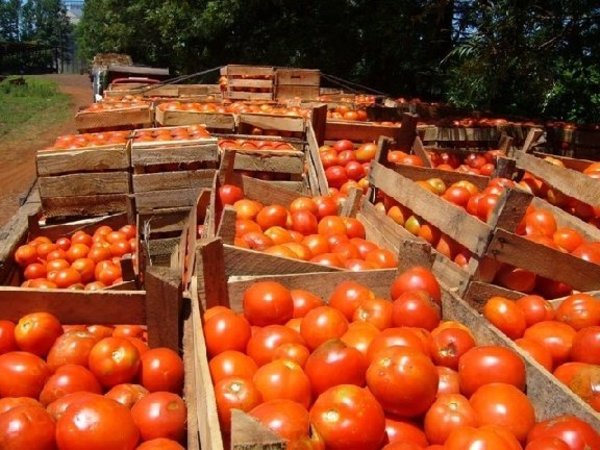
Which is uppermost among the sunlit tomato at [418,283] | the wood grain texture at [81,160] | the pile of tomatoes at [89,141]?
the pile of tomatoes at [89,141]

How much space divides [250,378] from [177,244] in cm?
298

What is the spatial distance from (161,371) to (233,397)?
0.49m

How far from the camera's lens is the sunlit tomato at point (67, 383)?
7.23 ft

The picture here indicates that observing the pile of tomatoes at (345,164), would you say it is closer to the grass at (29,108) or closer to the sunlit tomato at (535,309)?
the sunlit tomato at (535,309)

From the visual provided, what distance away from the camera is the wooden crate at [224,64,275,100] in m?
11.2

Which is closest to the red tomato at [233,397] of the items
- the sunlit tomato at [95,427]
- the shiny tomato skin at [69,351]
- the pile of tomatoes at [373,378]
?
the pile of tomatoes at [373,378]

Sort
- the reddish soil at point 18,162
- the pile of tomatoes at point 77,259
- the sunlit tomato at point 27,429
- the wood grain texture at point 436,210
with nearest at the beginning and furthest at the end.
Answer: the sunlit tomato at point 27,429, the wood grain texture at point 436,210, the pile of tomatoes at point 77,259, the reddish soil at point 18,162

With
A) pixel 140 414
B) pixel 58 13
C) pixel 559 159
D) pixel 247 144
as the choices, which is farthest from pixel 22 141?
pixel 58 13

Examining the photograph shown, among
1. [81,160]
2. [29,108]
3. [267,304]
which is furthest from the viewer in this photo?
[29,108]

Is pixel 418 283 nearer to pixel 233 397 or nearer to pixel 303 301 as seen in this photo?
pixel 303 301

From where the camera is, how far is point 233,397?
6.59 ft

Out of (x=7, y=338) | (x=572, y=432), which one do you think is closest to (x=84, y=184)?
(x=7, y=338)

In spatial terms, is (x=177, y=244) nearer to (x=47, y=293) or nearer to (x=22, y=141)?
(x=47, y=293)

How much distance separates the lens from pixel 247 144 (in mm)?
6168
